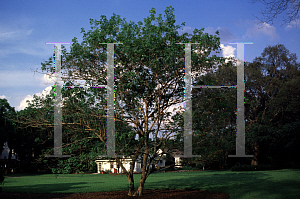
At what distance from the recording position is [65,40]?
38.2 ft

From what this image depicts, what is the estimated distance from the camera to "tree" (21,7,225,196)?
11.0m

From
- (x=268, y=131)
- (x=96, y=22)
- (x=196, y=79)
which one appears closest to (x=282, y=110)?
(x=268, y=131)

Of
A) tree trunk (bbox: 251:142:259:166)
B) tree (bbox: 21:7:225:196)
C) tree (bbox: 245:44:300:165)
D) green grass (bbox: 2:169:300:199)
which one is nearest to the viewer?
tree (bbox: 21:7:225:196)

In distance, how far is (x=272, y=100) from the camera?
101 feet

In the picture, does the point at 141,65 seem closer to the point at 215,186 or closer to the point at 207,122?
the point at 207,122

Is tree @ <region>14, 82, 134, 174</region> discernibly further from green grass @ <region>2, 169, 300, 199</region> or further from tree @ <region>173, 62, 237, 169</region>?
tree @ <region>173, 62, 237, 169</region>

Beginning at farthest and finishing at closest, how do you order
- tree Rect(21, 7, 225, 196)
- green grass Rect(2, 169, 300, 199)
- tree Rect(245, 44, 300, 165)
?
1. tree Rect(245, 44, 300, 165)
2. green grass Rect(2, 169, 300, 199)
3. tree Rect(21, 7, 225, 196)

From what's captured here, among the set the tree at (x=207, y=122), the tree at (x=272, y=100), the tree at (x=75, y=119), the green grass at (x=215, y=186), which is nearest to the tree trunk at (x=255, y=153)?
the tree at (x=272, y=100)

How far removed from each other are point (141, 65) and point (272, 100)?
2421cm

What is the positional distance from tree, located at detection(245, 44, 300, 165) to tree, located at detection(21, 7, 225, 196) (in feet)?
67.4

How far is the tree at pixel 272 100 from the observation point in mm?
30219

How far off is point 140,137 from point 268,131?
22726 mm

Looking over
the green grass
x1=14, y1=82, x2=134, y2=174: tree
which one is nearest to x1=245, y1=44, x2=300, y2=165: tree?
the green grass

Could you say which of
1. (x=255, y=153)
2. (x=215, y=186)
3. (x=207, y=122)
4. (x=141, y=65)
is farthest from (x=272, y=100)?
(x=141, y=65)
